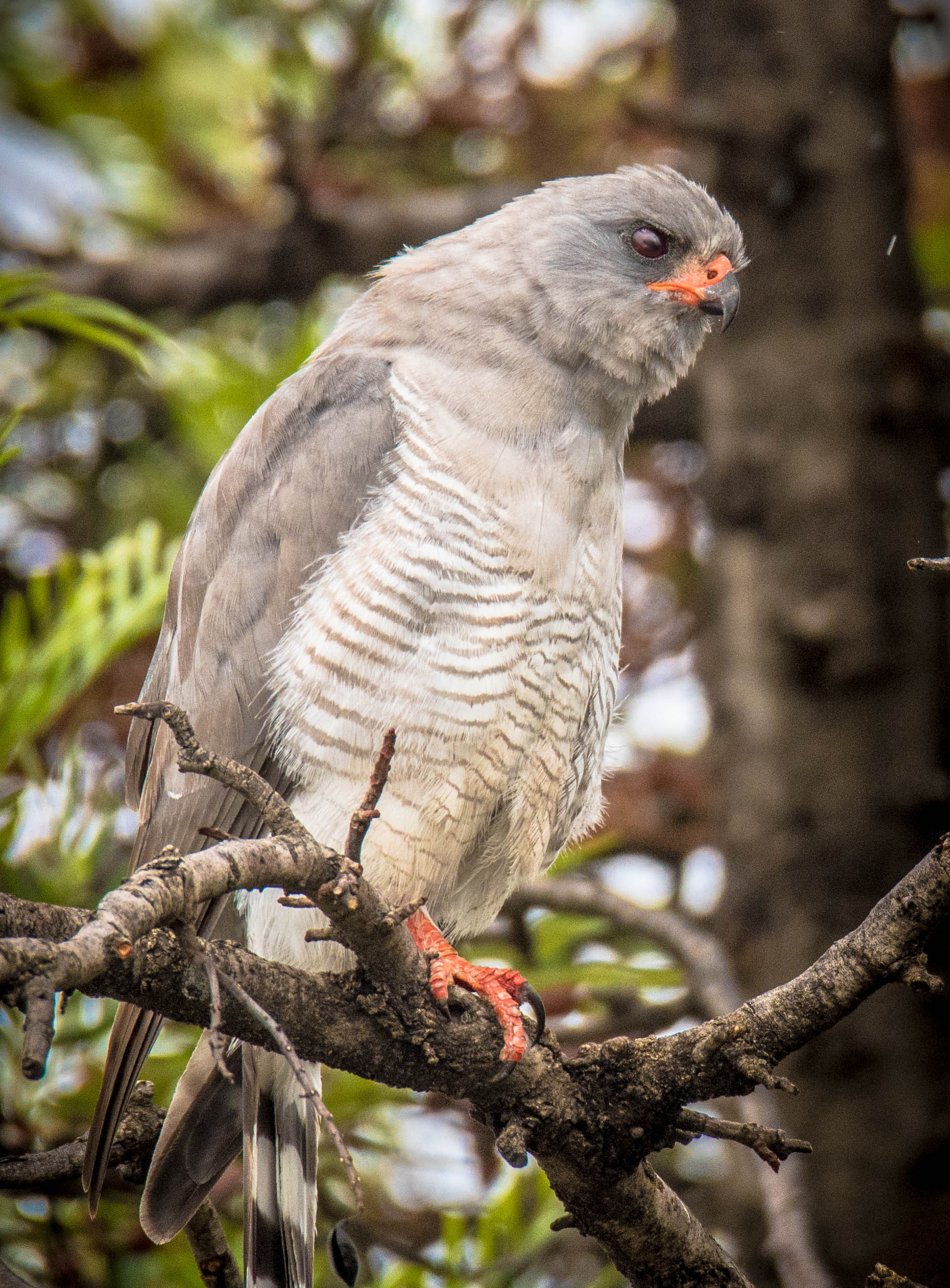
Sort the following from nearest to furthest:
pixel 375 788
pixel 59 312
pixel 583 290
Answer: pixel 375 788 < pixel 59 312 < pixel 583 290

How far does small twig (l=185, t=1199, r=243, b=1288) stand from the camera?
94.3 inches

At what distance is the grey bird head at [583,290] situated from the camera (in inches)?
119

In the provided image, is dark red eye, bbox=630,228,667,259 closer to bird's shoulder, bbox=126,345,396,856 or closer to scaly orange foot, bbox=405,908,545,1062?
bird's shoulder, bbox=126,345,396,856

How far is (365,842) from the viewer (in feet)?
8.99

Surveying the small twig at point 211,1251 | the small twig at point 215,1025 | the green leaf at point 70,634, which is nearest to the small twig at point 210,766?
the small twig at point 215,1025

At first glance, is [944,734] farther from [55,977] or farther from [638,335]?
[55,977]

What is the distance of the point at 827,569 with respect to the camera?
14.1 feet

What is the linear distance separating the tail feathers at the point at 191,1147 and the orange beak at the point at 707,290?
1.97m

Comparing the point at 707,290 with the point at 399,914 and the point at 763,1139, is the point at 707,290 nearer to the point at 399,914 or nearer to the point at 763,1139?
the point at 399,914

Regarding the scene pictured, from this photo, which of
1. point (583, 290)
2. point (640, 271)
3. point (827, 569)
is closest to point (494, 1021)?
point (583, 290)

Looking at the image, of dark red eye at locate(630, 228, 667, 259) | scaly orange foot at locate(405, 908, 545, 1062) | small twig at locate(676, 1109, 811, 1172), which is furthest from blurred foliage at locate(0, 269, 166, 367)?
small twig at locate(676, 1109, 811, 1172)

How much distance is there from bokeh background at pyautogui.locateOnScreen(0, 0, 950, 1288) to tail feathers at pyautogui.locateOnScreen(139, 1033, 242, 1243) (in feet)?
1.35

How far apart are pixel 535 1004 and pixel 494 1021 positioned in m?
0.11

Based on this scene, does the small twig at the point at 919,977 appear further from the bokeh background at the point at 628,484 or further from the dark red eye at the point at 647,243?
the dark red eye at the point at 647,243
